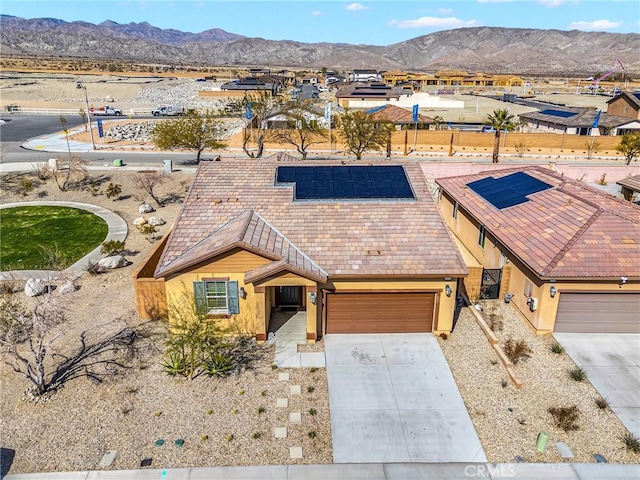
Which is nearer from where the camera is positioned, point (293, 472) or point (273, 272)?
point (293, 472)

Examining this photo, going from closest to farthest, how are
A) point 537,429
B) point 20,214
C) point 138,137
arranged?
point 537,429
point 20,214
point 138,137

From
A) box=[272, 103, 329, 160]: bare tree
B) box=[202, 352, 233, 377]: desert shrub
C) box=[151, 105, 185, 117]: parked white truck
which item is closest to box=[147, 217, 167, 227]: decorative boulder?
box=[202, 352, 233, 377]: desert shrub

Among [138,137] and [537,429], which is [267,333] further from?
[138,137]

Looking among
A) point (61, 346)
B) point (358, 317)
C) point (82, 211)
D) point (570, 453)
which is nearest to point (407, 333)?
point (358, 317)

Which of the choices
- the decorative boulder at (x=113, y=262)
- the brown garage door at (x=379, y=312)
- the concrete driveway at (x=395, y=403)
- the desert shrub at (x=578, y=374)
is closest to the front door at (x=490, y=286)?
the brown garage door at (x=379, y=312)

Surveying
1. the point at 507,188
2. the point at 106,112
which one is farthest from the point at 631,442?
the point at 106,112
